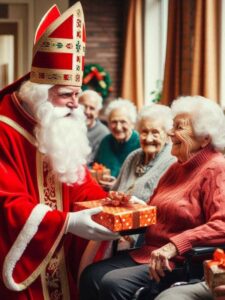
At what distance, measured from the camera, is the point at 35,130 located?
9.91 feet

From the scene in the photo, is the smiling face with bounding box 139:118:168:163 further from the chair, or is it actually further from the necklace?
the chair

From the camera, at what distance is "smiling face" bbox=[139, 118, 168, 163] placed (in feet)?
12.3

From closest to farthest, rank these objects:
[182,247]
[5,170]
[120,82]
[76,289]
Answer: [182,247], [5,170], [76,289], [120,82]

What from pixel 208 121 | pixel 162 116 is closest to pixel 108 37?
pixel 162 116

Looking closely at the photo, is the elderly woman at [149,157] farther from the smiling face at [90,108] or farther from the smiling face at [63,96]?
the smiling face at [90,108]

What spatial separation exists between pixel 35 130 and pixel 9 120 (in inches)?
5.2

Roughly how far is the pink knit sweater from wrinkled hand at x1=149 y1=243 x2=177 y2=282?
4 cm

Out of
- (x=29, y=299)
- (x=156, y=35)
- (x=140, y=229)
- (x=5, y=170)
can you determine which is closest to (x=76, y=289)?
(x=29, y=299)

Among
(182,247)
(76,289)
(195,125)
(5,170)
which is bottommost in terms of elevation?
(76,289)

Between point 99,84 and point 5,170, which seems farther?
point 99,84

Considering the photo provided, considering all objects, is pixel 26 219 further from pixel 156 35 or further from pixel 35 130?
pixel 156 35

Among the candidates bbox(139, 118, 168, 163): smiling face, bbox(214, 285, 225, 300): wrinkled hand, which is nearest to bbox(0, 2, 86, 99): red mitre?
bbox(139, 118, 168, 163): smiling face

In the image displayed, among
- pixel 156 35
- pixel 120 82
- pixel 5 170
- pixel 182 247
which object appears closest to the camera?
pixel 182 247

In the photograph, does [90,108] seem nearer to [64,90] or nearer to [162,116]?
[162,116]
